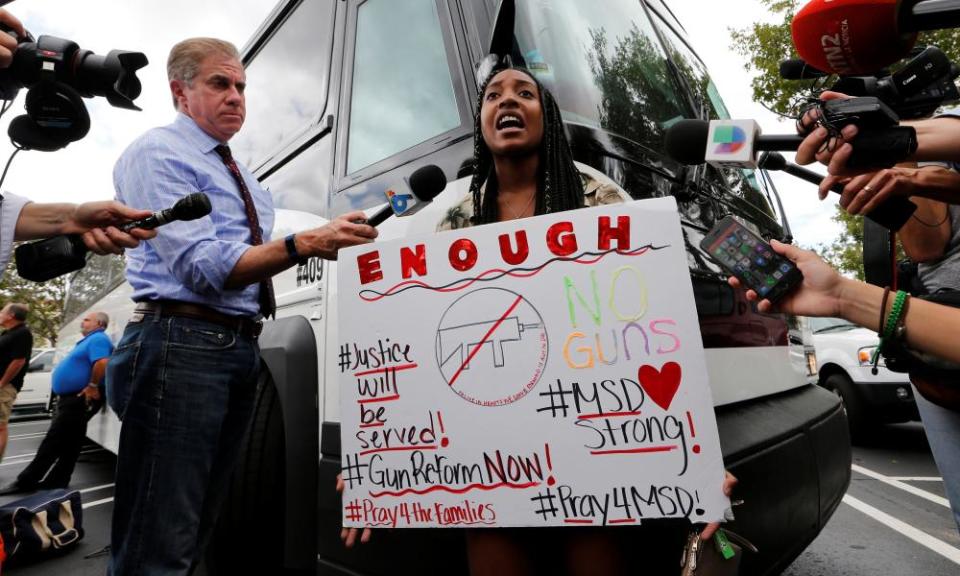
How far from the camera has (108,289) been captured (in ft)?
22.3

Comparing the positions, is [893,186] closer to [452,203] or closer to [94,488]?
[452,203]

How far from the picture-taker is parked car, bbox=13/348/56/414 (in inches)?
619

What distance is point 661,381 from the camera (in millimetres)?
1310

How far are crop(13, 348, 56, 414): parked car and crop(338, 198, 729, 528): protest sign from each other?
1863 centimetres

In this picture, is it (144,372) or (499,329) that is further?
(144,372)

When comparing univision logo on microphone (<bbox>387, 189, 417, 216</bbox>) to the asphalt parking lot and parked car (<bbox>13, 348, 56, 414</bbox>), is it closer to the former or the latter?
the asphalt parking lot

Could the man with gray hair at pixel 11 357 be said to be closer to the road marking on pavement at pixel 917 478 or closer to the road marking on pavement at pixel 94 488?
the road marking on pavement at pixel 94 488

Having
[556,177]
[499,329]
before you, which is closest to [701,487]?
[499,329]

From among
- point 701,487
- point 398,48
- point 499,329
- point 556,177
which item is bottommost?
point 701,487

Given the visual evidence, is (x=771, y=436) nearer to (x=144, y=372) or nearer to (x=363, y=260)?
(x=363, y=260)

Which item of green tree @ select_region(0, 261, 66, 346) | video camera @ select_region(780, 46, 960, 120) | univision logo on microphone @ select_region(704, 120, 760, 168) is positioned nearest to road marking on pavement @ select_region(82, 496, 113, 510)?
Answer: univision logo on microphone @ select_region(704, 120, 760, 168)

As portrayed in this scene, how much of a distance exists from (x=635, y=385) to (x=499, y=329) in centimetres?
37

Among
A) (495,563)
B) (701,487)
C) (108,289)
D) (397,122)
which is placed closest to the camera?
(701,487)

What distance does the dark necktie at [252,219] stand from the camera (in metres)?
1.83
